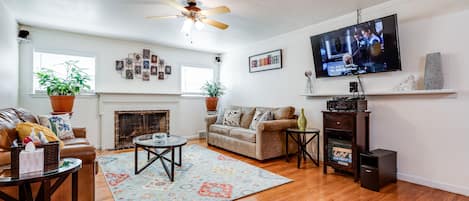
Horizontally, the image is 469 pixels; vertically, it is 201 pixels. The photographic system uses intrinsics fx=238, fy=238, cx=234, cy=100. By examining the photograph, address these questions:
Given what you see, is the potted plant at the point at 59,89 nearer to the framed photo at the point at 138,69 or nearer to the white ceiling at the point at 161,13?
A: the white ceiling at the point at 161,13

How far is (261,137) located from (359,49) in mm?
1872

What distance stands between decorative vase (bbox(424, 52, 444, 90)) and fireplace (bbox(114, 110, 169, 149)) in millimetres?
4690

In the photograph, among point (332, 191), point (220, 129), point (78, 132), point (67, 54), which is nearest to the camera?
point (332, 191)

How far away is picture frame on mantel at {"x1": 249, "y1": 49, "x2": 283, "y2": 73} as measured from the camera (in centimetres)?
468

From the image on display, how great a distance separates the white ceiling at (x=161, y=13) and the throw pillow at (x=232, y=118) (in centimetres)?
154

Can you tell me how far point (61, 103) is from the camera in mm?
3830

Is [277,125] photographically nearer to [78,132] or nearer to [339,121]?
[339,121]

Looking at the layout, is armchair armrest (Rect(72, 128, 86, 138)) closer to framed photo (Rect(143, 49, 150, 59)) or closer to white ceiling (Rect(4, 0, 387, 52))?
white ceiling (Rect(4, 0, 387, 52))

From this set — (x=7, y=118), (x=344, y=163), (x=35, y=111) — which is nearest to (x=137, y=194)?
(x=7, y=118)

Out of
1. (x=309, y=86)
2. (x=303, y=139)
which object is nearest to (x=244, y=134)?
(x=303, y=139)

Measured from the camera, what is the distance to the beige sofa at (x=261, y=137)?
12.4 feet

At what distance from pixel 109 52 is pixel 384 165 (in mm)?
5102

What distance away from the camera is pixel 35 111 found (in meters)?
4.18

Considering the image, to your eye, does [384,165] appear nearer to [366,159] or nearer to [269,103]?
[366,159]
